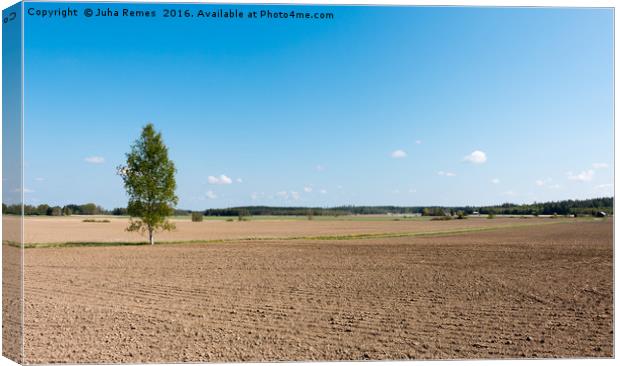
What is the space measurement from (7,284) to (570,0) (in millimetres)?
9301

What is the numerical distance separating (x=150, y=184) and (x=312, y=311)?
1820 centimetres

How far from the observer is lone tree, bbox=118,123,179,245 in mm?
26188

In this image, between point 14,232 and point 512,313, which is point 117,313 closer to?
point 14,232

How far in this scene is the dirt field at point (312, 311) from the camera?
797 centimetres

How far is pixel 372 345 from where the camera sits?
8.12 meters

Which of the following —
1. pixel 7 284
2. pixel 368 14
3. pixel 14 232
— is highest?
pixel 368 14

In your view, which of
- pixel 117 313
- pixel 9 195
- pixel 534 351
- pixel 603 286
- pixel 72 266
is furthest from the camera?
pixel 72 266

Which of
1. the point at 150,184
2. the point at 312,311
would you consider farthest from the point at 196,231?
the point at 312,311

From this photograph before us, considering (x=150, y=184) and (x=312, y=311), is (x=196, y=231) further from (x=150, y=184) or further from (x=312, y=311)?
(x=312, y=311)

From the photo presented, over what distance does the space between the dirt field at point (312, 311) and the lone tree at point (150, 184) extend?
25.8 ft

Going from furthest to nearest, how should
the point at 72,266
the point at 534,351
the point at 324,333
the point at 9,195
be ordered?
the point at 72,266, the point at 324,333, the point at 534,351, the point at 9,195

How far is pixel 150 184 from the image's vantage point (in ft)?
87.2

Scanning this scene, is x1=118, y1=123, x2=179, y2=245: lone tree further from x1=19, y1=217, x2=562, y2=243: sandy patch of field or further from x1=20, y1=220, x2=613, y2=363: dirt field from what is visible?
x1=20, y1=220, x2=613, y2=363: dirt field

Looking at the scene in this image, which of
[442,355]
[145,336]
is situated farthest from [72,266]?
[442,355]
